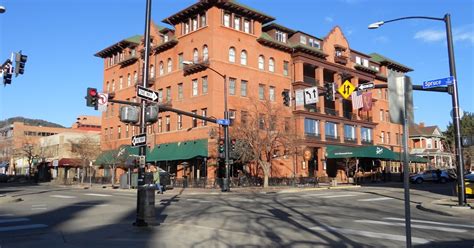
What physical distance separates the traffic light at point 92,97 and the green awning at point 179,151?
20204mm

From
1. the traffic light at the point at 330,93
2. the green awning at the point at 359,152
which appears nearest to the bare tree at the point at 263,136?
the green awning at the point at 359,152

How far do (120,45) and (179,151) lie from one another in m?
20.9

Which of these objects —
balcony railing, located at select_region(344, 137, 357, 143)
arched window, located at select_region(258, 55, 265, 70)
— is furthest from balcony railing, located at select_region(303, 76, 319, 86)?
balcony railing, located at select_region(344, 137, 357, 143)

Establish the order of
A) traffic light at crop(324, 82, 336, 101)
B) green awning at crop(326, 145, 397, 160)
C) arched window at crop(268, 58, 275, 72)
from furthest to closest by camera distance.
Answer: arched window at crop(268, 58, 275, 72), green awning at crop(326, 145, 397, 160), traffic light at crop(324, 82, 336, 101)

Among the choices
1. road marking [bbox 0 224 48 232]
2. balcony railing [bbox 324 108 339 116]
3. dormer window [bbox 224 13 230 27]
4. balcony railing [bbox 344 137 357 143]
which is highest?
dormer window [bbox 224 13 230 27]

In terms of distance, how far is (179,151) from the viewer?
44781 mm

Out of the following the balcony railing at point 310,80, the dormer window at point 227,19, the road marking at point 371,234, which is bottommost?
the road marking at point 371,234

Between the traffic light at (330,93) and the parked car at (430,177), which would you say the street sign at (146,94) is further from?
the parked car at (430,177)

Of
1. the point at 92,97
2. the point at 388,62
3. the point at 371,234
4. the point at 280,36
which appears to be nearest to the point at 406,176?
the point at 371,234

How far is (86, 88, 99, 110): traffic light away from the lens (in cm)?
1967

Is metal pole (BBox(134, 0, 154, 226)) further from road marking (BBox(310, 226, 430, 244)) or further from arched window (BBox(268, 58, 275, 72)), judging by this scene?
arched window (BBox(268, 58, 275, 72))

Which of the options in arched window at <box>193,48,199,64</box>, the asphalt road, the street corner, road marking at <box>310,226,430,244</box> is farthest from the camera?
arched window at <box>193,48,199,64</box>

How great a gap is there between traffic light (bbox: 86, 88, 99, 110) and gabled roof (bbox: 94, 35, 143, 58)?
3606 cm

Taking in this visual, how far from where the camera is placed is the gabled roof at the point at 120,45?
56688 millimetres
